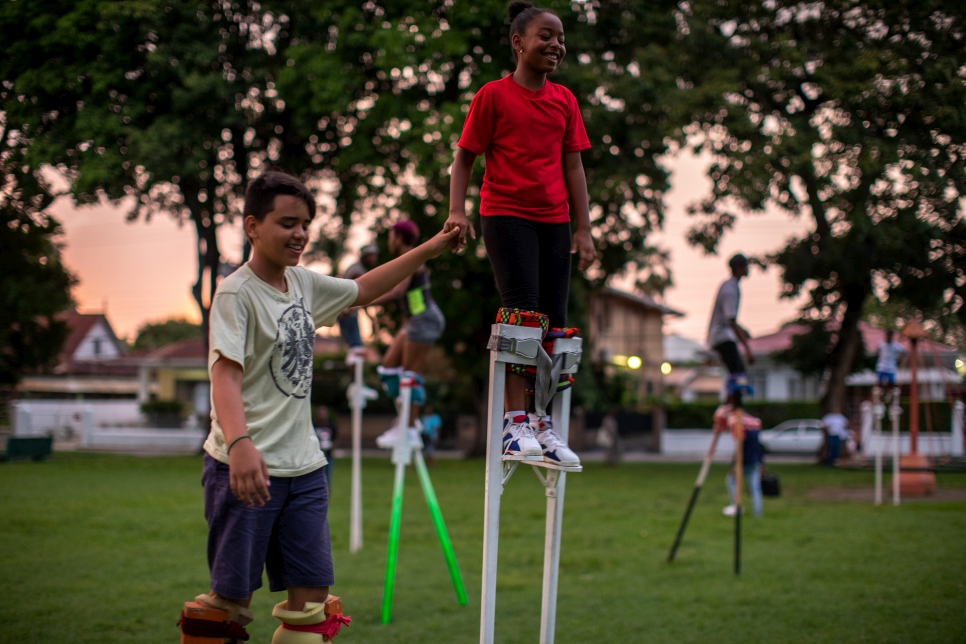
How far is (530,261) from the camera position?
347cm

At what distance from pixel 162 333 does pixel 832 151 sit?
8344 centimetres

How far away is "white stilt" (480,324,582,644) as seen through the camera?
324 centimetres

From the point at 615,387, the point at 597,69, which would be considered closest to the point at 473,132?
Answer: the point at 597,69

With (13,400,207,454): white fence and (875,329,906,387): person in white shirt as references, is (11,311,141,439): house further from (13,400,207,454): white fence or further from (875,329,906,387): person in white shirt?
(875,329,906,387): person in white shirt

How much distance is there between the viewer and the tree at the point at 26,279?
9609mm

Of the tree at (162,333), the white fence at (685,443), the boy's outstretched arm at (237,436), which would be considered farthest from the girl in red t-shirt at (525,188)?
the tree at (162,333)

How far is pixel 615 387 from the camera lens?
3030 cm

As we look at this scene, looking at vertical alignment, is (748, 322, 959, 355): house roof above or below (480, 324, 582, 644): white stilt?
above

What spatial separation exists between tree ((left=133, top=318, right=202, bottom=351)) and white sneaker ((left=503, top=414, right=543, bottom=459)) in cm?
8807

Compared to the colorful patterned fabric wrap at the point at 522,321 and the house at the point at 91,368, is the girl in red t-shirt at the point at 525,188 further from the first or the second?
the house at the point at 91,368

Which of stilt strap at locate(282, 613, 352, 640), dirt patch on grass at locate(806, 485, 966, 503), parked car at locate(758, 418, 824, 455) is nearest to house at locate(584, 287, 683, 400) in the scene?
parked car at locate(758, 418, 824, 455)

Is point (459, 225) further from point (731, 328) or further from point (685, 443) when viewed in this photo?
point (685, 443)

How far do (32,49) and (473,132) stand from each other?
7639mm

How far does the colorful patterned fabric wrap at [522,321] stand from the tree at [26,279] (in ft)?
23.3
